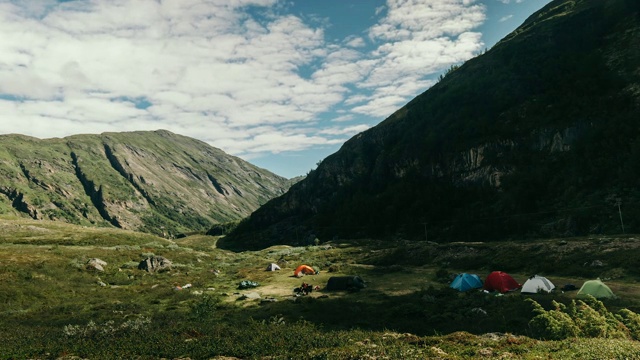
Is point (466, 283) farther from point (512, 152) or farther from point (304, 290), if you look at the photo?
point (512, 152)

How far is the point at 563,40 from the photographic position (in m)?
111

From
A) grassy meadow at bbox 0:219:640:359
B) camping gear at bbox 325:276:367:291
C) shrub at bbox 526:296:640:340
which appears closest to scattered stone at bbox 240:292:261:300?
grassy meadow at bbox 0:219:640:359

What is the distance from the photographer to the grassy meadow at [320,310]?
17.6 meters

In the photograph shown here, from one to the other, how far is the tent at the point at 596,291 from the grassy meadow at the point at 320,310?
101cm

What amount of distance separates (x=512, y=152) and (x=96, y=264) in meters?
92.4

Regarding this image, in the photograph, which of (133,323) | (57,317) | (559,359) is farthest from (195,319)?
(559,359)

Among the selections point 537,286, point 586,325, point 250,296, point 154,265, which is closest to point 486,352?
point 586,325

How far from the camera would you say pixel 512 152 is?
90250 mm

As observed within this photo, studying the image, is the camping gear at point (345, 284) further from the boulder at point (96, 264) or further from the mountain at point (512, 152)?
the mountain at point (512, 152)

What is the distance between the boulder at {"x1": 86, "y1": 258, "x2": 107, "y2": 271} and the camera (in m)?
50.2

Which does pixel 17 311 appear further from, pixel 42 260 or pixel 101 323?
pixel 42 260

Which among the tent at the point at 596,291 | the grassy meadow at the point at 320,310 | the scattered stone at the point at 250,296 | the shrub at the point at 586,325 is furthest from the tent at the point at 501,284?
the scattered stone at the point at 250,296

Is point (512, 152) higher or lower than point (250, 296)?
higher

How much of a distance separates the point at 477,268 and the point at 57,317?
43834 millimetres
